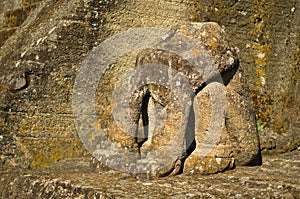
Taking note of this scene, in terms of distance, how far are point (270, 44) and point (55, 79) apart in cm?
198

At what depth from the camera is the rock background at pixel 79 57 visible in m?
Answer: 3.96

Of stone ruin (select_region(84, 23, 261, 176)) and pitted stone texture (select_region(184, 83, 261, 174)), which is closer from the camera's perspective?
stone ruin (select_region(84, 23, 261, 176))

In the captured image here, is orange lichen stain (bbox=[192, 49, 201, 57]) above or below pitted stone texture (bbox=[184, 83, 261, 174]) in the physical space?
above

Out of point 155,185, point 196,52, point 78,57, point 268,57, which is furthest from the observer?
point 268,57

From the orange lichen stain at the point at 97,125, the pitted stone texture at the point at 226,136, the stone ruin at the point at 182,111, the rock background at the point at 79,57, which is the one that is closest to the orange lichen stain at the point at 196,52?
the stone ruin at the point at 182,111

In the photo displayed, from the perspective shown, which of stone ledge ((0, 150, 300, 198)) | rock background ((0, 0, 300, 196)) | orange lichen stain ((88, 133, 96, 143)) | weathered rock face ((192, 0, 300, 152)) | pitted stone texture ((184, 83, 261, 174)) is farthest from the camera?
weathered rock face ((192, 0, 300, 152))

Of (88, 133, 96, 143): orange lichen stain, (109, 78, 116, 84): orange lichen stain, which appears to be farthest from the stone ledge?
(109, 78, 116, 84): orange lichen stain

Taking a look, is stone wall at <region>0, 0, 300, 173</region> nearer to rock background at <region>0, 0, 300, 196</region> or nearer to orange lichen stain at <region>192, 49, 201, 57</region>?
rock background at <region>0, 0, 300, 196</region>

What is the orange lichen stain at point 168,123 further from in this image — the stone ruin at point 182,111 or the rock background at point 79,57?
the rock background at point 79,57

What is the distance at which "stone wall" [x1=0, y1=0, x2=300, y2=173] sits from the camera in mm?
3959

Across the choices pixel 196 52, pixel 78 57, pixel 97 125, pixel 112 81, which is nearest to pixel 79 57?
pixel 78 57

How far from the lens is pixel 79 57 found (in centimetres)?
416

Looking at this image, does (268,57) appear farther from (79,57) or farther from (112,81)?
(79,57)

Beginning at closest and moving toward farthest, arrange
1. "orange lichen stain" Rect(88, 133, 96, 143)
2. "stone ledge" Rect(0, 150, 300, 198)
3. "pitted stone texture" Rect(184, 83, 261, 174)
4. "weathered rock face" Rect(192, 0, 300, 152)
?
"stone ledge" Rect(0, 150, 300, 198), "pitted stone texture" Rect(184, 83, 261, 174), "orange lichen stain" Rect(88, 133, 96, 143), "weathered rock face" Rect(192, 0, 300, 152)
